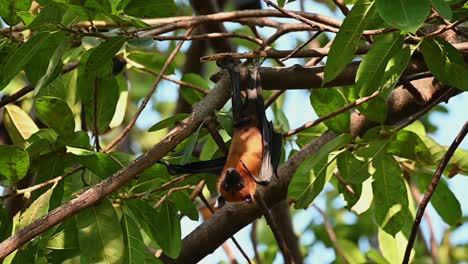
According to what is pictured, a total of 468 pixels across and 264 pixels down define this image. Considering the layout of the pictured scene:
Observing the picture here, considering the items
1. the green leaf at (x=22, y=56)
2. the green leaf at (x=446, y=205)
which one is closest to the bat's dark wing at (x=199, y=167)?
the green leaf at (x=22, y=56)

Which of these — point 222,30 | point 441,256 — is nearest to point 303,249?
point 441,256

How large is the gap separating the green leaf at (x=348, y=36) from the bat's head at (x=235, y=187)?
92cm

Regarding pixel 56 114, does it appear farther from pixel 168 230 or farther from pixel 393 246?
pixel 393 246

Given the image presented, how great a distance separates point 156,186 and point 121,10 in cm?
69

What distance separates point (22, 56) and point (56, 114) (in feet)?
1.29

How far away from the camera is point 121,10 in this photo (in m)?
3.04

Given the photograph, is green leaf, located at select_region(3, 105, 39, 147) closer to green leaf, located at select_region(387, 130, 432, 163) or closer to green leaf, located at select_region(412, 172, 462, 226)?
green leaf, located at select_region(387, 130, 432, 163)

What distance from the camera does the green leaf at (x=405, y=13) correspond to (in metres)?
2.09

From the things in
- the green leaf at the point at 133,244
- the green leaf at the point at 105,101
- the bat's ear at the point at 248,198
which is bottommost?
the bat's ear at the point at 248,198

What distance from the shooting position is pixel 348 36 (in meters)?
2.49

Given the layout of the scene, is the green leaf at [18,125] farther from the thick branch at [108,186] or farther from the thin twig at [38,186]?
the thick branch at [108,186]

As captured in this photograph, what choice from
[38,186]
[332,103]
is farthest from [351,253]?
[38,186]

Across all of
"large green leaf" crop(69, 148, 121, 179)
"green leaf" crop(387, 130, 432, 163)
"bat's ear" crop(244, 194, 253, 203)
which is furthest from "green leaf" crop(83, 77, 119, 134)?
"green leaf" crop(387, 130, 432, 163)

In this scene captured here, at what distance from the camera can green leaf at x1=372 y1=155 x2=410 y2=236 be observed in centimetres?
331
